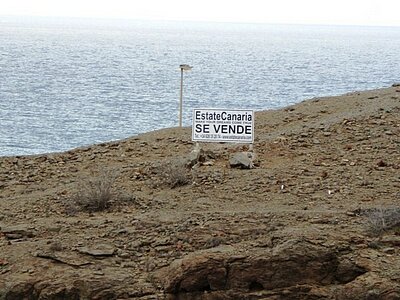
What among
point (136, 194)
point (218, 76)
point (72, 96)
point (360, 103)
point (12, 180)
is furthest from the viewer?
point (218, 76)

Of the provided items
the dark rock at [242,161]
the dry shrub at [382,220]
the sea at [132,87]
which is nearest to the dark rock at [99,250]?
the dry shrub at [382,220]

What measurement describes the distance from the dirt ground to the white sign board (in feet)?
1.87

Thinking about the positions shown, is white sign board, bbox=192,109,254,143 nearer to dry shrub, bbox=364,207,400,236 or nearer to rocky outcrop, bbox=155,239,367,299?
dry shrub, bbox=364,207,400,236

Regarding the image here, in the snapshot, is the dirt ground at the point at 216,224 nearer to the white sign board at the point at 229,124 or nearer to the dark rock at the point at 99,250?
the dark rock at the point at 99,250

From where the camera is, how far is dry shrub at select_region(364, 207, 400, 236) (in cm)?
1167

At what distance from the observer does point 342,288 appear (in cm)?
1093

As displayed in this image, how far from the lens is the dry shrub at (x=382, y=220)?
460 inches

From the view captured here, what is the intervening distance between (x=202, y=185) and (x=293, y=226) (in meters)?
2.81

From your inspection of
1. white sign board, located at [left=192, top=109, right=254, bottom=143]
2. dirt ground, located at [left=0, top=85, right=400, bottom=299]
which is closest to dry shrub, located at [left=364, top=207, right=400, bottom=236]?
dirt ground, located at [left=0, top=85, right=400, bottom=299]

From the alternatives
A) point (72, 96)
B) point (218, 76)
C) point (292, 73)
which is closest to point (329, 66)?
point (292, 73)

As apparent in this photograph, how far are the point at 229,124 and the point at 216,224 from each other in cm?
321

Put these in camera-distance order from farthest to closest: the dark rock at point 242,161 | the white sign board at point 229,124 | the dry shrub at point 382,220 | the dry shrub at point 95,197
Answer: the dark rock at point 242,161 → the white sign board at point 229,124 → the dry shrub at point 95,197 → the dry shrub at point 382,220

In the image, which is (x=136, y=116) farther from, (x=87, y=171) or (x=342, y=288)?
(x=342, y=288)

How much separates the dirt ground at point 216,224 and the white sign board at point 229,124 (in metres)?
0.57
